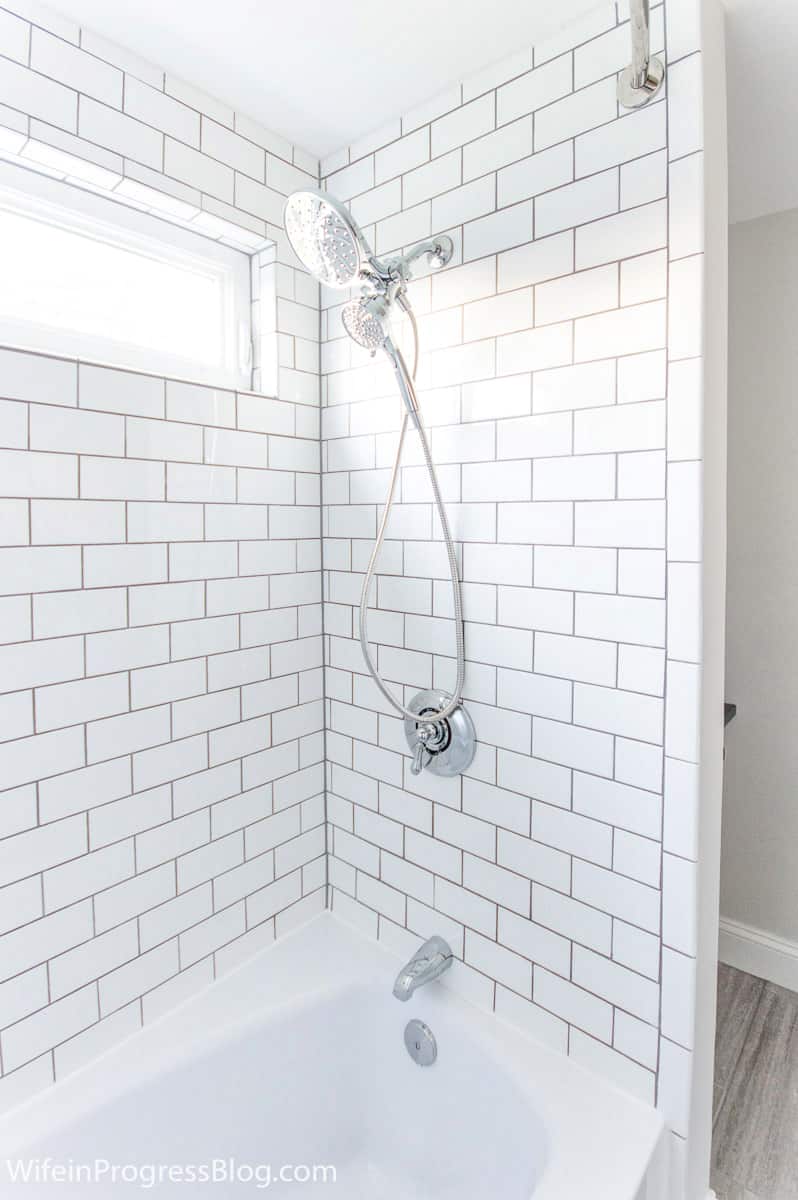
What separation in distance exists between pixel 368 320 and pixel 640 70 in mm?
587

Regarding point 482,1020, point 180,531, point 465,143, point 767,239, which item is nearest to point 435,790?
point 482,1020

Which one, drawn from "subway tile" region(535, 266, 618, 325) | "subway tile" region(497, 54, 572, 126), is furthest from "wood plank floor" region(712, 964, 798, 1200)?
"subway tile" region(497, 54, 572, 126)

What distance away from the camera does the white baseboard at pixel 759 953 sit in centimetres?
205

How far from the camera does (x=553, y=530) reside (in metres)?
1.27

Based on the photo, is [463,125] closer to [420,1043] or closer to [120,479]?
[120,479]

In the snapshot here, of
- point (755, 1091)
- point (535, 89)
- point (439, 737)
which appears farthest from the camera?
point (755, 1091)

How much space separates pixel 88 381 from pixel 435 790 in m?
1.11

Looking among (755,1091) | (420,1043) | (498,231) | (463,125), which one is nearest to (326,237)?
(498,231)

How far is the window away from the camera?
1240 mm

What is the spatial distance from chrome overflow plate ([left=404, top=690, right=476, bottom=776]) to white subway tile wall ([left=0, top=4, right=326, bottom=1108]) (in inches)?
13.9

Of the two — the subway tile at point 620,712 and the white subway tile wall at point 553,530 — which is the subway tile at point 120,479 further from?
the subway tile at point 620,712

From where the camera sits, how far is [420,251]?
50.6 inches

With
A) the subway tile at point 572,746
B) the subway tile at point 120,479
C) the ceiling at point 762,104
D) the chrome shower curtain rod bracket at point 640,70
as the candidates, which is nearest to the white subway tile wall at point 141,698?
the subway tile at point 120,479

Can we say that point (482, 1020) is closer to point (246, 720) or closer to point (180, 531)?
point (246, 720)
